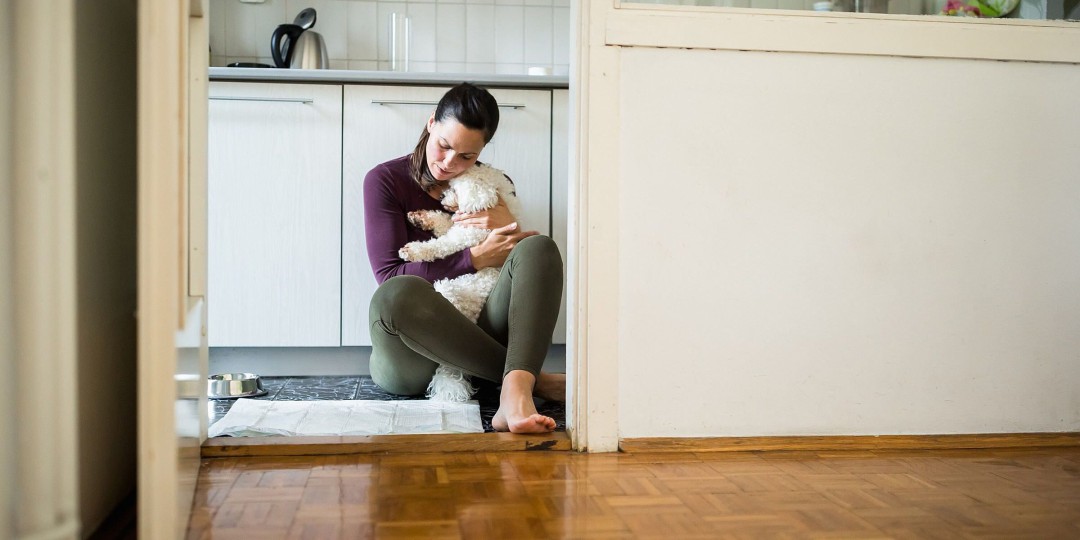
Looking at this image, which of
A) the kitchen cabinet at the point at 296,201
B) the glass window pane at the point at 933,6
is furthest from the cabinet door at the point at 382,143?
the glass window pane at the point at 933,6

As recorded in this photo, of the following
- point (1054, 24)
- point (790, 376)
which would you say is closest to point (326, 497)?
point (790, 376)

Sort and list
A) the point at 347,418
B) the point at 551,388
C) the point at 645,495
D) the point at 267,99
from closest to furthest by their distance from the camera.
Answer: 1. the point at 645,495
2. the point at 347,418
3. the point at 551,388
4. the point at 267,99

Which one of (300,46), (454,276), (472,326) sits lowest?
(472,326)

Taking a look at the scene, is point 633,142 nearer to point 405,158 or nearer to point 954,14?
point 954,14

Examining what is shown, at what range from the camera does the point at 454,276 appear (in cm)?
231

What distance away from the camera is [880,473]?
4.91ft

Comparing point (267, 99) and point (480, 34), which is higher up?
point (480, 34)

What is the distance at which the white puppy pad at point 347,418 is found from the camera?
178 centimetres

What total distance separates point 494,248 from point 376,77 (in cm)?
73

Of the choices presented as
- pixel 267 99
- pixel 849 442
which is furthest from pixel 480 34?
pixel 849 442

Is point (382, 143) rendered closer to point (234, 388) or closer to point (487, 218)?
point (487, 218)

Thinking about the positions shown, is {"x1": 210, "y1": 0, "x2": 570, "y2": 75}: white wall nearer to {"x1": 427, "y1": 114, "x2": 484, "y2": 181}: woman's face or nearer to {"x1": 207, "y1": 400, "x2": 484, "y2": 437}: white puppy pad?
{"x1": 427, "y1": 114, "x2": 484, "y2": 181}: woman's face

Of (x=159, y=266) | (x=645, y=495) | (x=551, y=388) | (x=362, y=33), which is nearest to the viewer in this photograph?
(x=159, y=266)

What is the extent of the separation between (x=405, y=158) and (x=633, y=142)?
3.07ft
